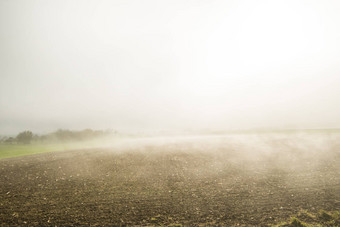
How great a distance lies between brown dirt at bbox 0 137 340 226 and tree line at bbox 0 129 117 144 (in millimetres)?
46736

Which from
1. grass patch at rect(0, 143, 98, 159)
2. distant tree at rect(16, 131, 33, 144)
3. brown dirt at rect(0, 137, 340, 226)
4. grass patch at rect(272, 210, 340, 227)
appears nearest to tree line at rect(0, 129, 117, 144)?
distant tree at rect(16, 131, 33, 144)

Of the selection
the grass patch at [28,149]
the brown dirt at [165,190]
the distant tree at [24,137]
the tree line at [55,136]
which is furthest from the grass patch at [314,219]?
the distant tree at [24,137]

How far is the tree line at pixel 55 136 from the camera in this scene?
184ft

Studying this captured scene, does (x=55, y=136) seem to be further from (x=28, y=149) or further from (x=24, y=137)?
(x=28, y=149)

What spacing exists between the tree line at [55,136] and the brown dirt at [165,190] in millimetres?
46736

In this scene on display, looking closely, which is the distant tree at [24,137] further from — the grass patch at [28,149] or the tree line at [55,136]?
the grass patch at [28,149]

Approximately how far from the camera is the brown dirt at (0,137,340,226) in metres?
9.32

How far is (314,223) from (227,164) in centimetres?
1151

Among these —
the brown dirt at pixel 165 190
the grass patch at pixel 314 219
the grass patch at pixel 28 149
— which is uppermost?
the grass patch at pixel 28 149

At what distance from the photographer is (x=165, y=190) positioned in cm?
1296

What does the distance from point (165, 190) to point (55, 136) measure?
6953 cm

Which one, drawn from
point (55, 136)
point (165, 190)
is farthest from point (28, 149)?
point (165, 190)

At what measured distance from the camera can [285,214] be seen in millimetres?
9172

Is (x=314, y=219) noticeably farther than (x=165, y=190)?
No
